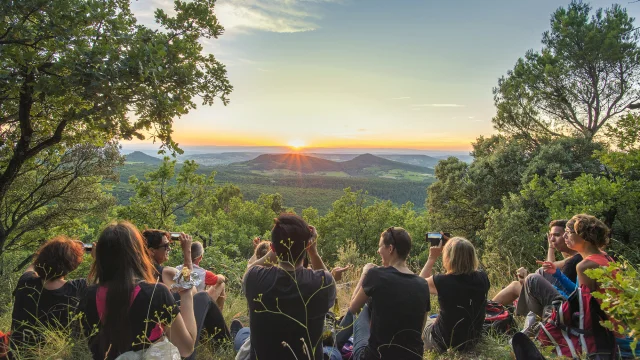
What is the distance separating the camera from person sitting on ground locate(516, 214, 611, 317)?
2.83 meters

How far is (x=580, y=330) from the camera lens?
2.65m

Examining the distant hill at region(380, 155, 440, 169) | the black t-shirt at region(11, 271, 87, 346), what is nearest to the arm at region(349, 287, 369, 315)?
the black t-shirt at region(11, 271, 87, 346)

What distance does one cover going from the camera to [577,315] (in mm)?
2697

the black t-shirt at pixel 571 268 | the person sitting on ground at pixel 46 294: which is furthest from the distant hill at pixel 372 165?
the person sitting on ground at pixel 46 294

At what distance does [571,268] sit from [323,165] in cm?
14526

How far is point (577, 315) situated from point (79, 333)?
3.72m

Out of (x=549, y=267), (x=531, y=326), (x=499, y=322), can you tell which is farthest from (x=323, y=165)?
(x=531, y=326)

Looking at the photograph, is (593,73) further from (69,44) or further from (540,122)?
(69,44)

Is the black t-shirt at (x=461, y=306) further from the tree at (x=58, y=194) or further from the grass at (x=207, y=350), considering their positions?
the tree at (x=58, y=194)

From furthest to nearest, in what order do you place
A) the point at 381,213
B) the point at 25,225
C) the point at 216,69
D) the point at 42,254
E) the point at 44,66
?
the point at 381,213, the point at 25,225, the point at 216,69, the point at 44,66, the point at 42,254

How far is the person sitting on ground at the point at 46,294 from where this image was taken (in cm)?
259

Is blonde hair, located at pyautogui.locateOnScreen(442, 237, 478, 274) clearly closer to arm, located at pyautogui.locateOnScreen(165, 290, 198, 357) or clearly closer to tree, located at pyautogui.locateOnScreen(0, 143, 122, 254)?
arm, located at pyautogui.locateOnScreen(165, 290, 198, 357)

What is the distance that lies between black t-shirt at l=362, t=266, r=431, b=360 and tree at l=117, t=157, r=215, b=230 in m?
7.29

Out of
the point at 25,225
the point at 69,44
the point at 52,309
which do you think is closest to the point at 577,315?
the point at 52,309
